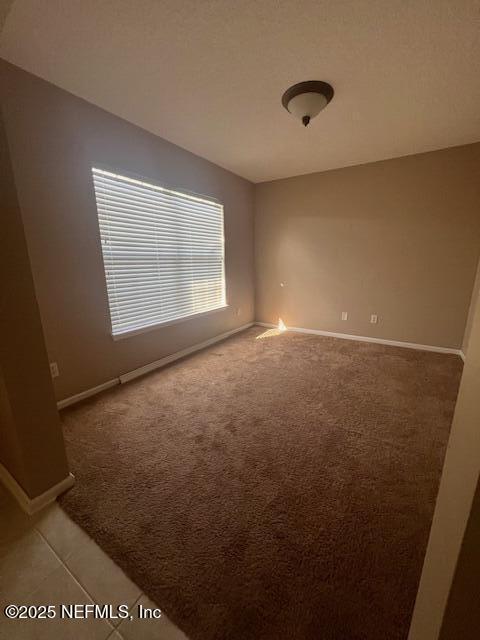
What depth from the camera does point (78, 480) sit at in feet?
Result: 4.64

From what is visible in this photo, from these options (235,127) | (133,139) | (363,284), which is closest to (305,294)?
(363,284)

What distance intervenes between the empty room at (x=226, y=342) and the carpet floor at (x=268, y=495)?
10 mm

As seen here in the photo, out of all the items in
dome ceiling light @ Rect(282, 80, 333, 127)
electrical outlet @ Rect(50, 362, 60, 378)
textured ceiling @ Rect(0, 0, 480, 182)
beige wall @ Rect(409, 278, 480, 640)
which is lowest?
electrical outlet @ Rect(50, 362, 60, 378)

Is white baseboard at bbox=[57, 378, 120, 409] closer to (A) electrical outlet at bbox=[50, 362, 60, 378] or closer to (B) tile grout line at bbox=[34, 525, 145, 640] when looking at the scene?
(A) electrical outlet at bbox=[50, 362, 60, 378]

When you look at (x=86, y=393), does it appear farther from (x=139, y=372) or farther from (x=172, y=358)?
(x=172, y=358)

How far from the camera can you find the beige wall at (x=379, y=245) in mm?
3018

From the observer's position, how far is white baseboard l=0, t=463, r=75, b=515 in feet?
4.03

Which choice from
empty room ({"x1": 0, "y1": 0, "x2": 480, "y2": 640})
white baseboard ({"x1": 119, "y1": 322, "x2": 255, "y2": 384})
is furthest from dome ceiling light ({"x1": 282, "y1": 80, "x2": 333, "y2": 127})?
white baseboard ({"x1": 119, "y1": 322, "x2": 255, "y2": 384})

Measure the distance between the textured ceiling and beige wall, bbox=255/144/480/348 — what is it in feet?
2.30

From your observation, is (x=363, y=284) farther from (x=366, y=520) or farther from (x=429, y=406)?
(x=366, y=520)

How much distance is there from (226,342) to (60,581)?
2.92 m

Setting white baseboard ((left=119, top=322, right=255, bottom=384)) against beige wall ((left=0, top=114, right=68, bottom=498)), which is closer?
beige wall ((left=0, top=114, right=68, bottom=498))

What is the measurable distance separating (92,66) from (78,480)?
2.60m

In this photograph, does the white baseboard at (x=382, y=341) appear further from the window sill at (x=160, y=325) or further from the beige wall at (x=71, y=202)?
the beige wall at (x=71, y=202)
